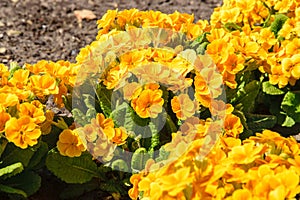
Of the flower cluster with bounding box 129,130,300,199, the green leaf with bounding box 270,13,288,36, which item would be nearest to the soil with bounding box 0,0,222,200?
the green leaf with bounding box 270,13,288,36

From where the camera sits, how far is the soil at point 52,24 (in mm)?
4648

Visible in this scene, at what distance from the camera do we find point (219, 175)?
7.55ft

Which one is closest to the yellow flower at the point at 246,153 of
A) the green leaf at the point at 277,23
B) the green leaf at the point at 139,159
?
the green leaf at the point at 139,159

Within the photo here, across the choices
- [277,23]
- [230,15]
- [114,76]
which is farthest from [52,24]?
[114,76]

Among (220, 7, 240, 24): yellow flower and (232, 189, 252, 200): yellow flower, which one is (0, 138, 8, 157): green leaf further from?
(220, 7, 240, 24): yellow flower

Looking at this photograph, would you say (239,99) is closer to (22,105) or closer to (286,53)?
(286,53)

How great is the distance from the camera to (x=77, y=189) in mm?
3100

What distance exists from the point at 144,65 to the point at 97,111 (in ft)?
1.21

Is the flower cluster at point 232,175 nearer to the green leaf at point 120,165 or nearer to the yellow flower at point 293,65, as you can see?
the green leaf at point 120,165

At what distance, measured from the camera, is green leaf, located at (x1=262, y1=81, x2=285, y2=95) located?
3.47 meters

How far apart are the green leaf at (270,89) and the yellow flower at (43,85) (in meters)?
1.15

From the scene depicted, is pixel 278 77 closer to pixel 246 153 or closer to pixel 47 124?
pixel 246 153

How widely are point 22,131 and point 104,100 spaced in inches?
20.5

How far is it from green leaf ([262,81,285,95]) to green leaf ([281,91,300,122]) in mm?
43
